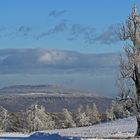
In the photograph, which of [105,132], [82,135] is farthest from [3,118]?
[82,135]

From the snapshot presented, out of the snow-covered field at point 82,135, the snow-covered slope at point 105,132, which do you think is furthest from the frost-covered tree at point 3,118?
the snow-covered field at point 82,135

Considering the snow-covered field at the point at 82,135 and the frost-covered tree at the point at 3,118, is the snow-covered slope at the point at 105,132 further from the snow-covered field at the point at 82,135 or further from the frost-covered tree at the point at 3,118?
the frost-covered tree at the point at 3,118

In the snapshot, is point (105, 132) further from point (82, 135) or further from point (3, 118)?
point (3, 118)

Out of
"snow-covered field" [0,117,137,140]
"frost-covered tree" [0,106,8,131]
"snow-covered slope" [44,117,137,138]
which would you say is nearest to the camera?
"snow-covered field" [0,117,137,140]

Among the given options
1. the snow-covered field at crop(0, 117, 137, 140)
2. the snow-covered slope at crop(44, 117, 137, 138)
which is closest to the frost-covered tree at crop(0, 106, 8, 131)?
the snow-covered slope at crop(44, 117, 137, 138)

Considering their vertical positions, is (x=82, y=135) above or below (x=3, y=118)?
below

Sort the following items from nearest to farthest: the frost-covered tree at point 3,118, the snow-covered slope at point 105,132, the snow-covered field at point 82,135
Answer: the snow-covered field at point 82,135 → the snow-covered slope at point 105,132 → the frost-covered tree at point 3,118

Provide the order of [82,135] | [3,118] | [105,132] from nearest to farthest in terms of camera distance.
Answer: [82,135], [105,132], [3,118]

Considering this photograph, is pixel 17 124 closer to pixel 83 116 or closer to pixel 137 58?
pixel 83 116

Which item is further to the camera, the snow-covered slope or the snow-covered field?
the snow-covered slope

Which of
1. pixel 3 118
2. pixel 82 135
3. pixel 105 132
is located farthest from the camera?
pixel 3 118

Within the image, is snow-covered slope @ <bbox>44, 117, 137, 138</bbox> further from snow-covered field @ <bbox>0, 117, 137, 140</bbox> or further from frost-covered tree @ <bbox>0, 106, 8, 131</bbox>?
frost-covered tree @ <bbox>0, 106, 8, 131</bbox>

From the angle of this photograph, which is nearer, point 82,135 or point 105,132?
point 82,135

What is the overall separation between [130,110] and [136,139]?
4566mm
